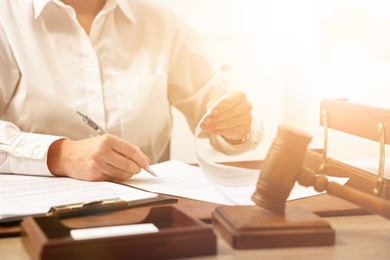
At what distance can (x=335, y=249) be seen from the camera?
2.44 ft

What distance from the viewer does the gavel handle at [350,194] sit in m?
0.75

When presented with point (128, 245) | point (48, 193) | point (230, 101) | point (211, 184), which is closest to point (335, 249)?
point (128, 245)

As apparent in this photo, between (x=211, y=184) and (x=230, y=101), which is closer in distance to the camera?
(x=211, y=184)

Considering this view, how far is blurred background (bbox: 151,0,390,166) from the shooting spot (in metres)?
3.24

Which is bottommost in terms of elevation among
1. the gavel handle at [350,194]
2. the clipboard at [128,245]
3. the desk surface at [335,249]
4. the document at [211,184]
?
the document at [211,184]

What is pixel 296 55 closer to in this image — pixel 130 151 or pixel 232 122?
pixel 232 122

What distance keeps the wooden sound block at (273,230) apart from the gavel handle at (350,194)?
44 mm

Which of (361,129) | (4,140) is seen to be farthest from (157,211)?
(4,140)

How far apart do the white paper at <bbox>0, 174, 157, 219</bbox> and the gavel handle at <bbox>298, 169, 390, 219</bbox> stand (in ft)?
0.95

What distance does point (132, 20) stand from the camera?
1.73 m

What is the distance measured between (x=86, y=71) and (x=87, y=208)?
31.6 inches

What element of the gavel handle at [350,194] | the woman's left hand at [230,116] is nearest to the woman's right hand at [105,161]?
the woman's left hand at [230,116]

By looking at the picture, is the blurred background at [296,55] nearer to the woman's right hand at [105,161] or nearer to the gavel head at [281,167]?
the woman's right hand at [105,161]

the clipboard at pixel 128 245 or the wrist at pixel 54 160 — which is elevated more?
the clipboard at pixel 128 245
